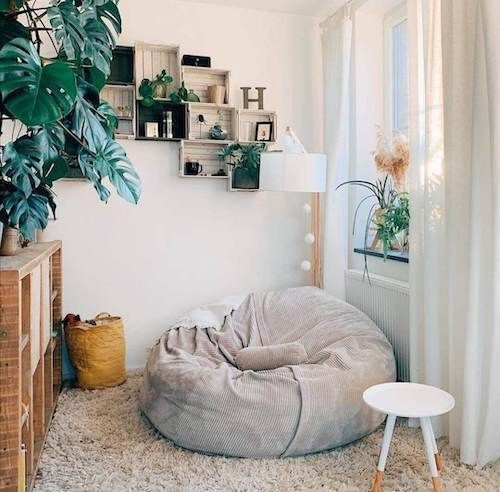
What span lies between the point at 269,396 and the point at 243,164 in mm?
1747

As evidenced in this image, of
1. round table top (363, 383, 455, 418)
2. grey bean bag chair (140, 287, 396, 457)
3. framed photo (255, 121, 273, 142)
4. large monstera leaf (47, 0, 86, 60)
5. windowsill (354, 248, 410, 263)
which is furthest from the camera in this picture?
framed photo (255, 121, 273, 142)

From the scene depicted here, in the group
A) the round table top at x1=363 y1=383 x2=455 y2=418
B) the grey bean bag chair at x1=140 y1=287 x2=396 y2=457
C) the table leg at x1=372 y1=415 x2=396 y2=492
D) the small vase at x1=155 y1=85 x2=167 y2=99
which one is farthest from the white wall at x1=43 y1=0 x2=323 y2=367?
the table leg at x1=372 y1=415 x2=396 y2=492

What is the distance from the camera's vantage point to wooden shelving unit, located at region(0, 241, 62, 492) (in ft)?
5.05

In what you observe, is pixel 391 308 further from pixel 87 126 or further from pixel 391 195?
pixel 87 126

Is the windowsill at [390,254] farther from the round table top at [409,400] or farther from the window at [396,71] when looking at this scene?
the round table top at [409,400]

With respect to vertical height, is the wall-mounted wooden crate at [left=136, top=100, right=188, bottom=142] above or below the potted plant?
above

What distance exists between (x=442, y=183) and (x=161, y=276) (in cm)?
202

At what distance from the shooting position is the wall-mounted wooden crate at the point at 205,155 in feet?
A: 11.4

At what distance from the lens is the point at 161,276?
3.54 metres

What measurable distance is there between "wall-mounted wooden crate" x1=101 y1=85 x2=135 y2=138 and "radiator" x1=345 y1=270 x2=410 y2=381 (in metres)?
1.87

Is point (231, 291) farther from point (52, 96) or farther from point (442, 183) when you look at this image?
point (52, 96)

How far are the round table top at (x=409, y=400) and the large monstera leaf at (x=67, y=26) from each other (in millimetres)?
1737

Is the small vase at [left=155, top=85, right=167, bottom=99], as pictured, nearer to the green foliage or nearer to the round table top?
the green foliage

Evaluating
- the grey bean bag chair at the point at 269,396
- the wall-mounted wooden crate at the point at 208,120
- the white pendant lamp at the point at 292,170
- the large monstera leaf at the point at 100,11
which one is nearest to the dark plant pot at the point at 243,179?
the wall-mounted wooden crate at the point at 208,120
